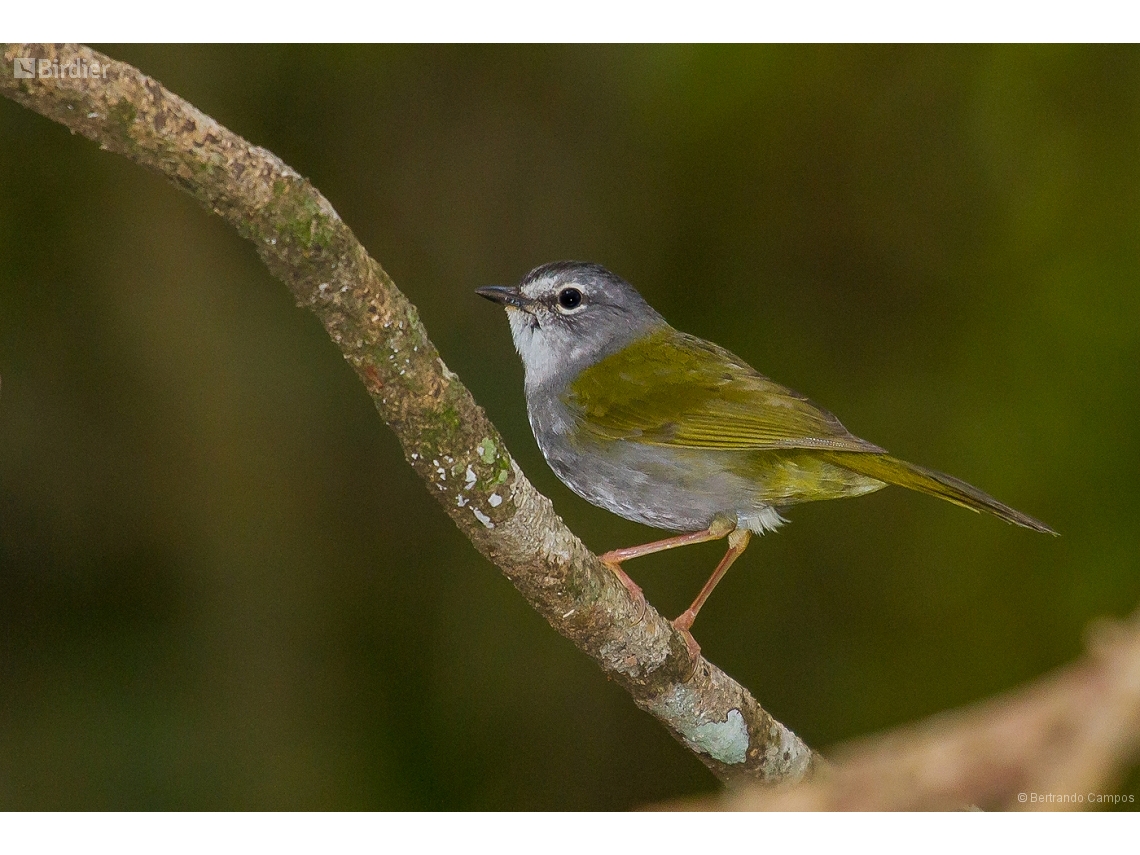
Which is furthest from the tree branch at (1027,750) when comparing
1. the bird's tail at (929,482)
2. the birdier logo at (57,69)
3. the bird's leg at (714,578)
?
the birdier logo at (57,69)

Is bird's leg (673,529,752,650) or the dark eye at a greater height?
the dark eye

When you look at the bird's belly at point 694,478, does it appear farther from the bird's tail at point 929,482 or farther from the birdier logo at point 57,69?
the birdier logo at point 57,69

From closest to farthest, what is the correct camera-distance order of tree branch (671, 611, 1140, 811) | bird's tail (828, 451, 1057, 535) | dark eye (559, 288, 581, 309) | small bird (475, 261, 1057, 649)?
tree branch (671, 611, 1140, 811)
bird's tail (828, 451, 1057, 535)
small bird (475, 261, 1057, 649)
dark eye (559, 288, 581, 309)

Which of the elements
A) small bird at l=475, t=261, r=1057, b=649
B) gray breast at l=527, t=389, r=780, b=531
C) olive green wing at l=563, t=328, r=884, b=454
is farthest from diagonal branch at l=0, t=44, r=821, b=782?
olive green wing at l=563, t=328, r=884, b=454

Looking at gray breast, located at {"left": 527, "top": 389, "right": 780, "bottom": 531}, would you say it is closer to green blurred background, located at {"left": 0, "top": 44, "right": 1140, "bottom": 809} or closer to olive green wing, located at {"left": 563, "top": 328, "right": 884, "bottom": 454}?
olive green wing, located at {"left": 563, "top": 328, "right": 884, "bottom": 454}

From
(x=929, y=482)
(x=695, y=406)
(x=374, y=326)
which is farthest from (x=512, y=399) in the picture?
(x=374, y=326)

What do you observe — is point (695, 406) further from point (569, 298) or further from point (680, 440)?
point (569, 298)

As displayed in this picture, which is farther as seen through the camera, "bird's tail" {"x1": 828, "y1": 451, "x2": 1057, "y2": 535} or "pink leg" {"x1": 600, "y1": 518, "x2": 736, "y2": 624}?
"pink leg" {"x1": 600, "y1": 518, "x2": 736, "y2": 624}
